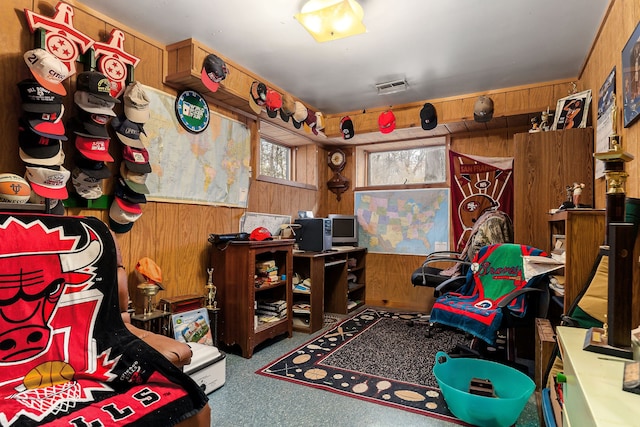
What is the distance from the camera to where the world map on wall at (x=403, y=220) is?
4.22 m

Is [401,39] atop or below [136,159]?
atop

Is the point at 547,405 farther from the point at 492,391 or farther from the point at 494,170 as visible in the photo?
the point at 494,170

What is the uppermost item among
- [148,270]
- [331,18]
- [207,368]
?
[331,18]

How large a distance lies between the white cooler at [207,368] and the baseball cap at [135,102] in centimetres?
152

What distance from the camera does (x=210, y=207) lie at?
3.03 m

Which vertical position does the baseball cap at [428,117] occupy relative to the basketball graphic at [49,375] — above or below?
above

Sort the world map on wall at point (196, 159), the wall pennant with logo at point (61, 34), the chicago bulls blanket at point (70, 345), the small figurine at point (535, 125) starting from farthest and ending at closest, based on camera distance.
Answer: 1. the small figurine at point (535, 125)
2. the world map on wall at point (196, 159)
3. the wall pennant with logo at point (61, 34)
4. the chicago bulls blanket at point (70, 345)

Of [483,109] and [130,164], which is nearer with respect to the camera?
[130,164]

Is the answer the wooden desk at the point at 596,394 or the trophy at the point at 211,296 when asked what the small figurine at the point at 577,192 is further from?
the trophy at the point at 211,296

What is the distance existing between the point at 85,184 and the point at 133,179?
0.27m

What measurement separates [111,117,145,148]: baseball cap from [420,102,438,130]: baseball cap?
107 inches

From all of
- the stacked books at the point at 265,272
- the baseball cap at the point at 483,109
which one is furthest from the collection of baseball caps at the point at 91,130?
the baseball cap at the point at 483,109

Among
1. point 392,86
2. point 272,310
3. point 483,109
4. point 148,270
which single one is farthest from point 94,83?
point 483,109

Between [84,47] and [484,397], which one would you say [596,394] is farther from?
[84,47]
